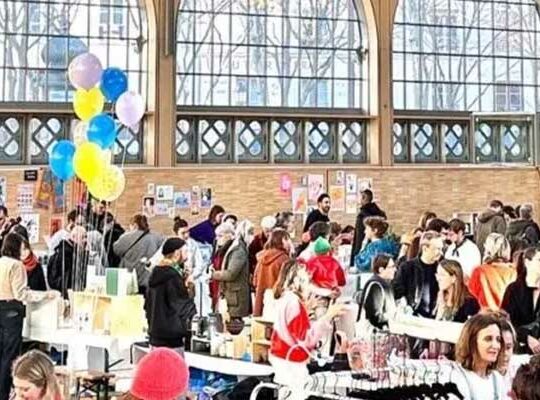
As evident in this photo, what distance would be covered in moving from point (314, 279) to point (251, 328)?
3.68 feet

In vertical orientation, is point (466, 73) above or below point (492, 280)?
above

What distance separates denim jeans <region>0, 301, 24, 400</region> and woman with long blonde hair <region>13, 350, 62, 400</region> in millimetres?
3391

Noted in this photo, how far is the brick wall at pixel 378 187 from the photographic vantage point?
12617mm

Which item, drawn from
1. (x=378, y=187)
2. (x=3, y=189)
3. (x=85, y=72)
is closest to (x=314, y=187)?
(x=378, y=187)

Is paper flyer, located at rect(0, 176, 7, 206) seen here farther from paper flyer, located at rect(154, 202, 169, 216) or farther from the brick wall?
paper flyer, located at rect(154, 202, 169, 216)

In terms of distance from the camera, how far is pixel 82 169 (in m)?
7.88


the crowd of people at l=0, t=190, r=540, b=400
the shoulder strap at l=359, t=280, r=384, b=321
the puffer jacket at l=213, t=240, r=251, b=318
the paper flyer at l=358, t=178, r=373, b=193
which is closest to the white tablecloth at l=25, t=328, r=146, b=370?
the crowd of people at l=0, t=190, r=540, b=400

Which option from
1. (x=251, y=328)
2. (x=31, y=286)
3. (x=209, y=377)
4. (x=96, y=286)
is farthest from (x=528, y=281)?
(x=31, y=286)

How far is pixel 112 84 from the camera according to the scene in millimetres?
8391

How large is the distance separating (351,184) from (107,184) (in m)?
6.33

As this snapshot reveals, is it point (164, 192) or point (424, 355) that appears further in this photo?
point (164, 192)

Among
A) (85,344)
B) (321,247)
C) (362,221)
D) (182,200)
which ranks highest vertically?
(182,200)

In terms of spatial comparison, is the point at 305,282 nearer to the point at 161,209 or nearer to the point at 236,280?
the point at 236,280

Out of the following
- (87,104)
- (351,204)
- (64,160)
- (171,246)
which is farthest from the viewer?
(351,204)
